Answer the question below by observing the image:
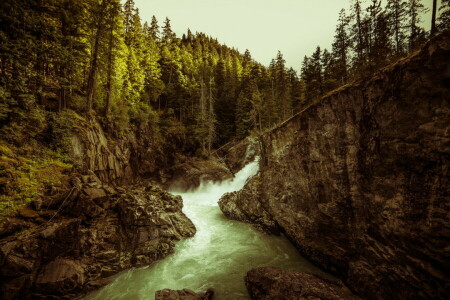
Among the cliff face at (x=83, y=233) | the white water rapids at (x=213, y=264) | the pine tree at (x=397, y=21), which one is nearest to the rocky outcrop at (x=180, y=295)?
the white water rapids at (x=213, y=264)

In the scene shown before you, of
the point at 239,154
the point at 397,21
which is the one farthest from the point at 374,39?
the point at 239,154

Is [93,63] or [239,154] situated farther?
[239,154]

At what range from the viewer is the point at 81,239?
9086 mm

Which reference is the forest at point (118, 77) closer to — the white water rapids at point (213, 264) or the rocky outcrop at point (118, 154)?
the rocky outcrop at point (118, 154)

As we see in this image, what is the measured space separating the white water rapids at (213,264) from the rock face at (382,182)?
1587 millimetres

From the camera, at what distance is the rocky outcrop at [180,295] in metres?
7.37

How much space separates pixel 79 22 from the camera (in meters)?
14.9

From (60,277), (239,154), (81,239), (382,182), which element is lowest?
(60,277)

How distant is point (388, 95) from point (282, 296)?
27.3 ft

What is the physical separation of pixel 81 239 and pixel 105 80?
52.9 feet

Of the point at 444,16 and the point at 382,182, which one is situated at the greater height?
the point at 444,16

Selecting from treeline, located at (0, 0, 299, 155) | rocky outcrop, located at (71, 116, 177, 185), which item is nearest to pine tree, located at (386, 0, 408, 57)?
treeline, located at (0, 0, 299, 155)

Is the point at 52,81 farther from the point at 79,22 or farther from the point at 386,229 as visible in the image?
the point at 386,229

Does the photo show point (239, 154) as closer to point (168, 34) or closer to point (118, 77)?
point (118, 77)
